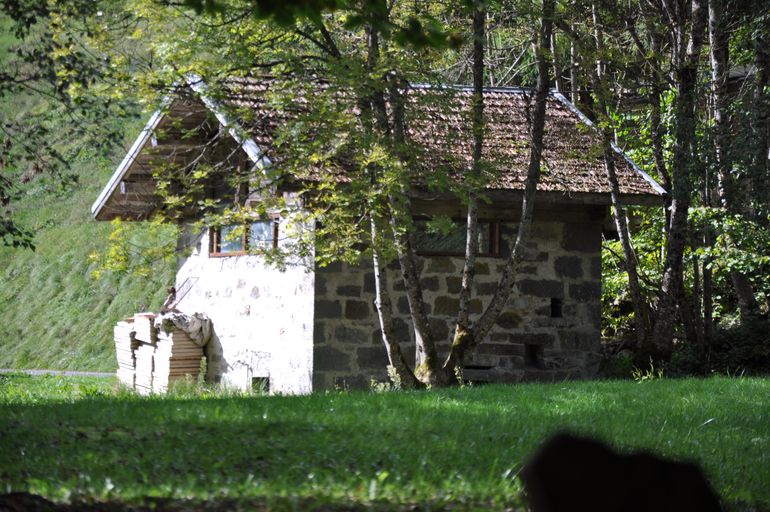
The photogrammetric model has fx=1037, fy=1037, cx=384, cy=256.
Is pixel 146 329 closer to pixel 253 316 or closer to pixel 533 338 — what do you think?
pixel 253 316

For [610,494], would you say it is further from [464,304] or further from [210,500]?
[464,304]

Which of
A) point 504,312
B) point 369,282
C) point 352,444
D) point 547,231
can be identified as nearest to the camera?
point 352,444

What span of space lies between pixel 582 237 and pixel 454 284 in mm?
2284

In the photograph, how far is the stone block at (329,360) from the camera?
1384 centimetres

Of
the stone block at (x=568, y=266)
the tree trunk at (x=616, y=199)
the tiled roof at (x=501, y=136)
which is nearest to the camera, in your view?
the tiled roof at (x=501, y=136)

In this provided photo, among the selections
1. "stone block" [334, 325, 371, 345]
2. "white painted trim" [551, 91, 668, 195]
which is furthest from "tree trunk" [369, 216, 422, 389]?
"white painted trim" [551, 91, 668, 195]

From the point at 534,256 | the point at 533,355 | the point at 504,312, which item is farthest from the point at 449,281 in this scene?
the point at 533,355

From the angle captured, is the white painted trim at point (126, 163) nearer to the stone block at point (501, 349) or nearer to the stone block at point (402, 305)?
the stone block at point (402, 305)

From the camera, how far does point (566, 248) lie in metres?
15.5

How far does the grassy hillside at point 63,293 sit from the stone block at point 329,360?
11.8 meters

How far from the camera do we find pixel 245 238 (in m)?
14.6

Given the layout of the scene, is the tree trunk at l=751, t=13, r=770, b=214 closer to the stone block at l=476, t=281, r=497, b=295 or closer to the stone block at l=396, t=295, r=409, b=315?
the stone block at l=476, t=281, r=497, b=295

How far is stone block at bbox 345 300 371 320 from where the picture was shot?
14.1 metres

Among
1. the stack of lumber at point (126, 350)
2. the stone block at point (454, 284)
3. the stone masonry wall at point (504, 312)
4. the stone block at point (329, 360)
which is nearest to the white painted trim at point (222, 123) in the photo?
the stone masonry wall at point (504, 312)
